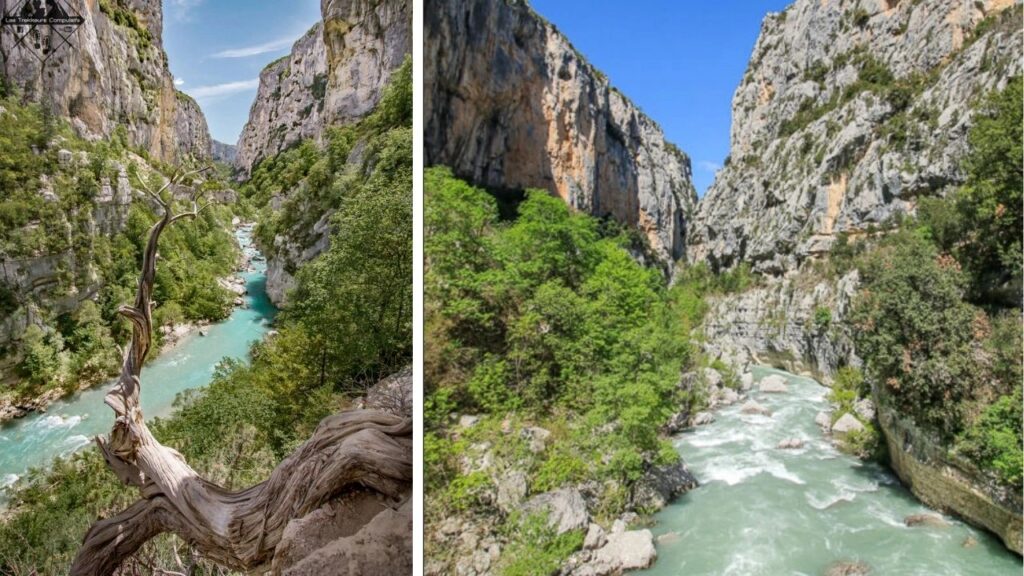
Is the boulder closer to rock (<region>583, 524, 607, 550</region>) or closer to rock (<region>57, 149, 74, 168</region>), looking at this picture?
rock (<region>583, 524, 607, 550</region>)

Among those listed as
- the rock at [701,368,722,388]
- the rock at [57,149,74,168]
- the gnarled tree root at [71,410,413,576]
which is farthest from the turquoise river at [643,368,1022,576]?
the rock at [57,149,74,168]

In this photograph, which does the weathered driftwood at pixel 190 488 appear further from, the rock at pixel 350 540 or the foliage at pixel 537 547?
the foliage at pixel 537 547

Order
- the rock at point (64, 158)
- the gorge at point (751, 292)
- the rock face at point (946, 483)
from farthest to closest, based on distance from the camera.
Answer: the gorge at point (751, 292), the rock face at point (946, 483), the rock at point (64, 158)

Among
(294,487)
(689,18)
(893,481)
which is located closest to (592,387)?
(893,481)

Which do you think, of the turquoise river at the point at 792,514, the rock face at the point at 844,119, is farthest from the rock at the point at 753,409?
the rock face at the point at 844,119

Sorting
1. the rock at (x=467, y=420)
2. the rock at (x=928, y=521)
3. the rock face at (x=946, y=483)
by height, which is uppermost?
the rock at (x=467, y=420)

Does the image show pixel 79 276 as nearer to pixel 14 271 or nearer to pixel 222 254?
pixel 14 271

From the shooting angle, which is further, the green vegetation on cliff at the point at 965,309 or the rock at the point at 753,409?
the rock at the point at 753,409
